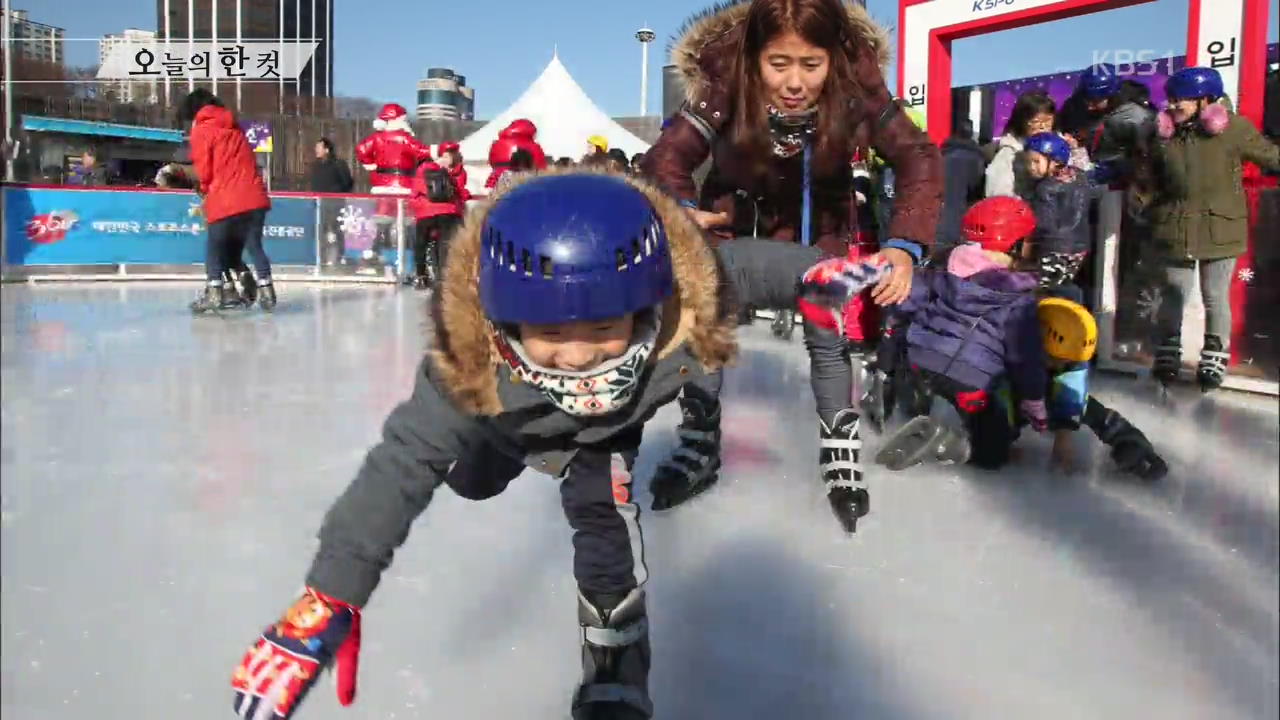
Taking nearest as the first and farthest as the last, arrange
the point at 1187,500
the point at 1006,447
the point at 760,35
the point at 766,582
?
1. the point at 766,582
2. the point at 1187,500
3. the point at 760,35
4. the point at 1006,447

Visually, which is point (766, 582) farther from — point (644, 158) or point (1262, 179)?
point (1262, 179)

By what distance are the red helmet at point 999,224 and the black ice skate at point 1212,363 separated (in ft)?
2.00

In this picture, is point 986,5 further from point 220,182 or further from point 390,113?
point 390,113

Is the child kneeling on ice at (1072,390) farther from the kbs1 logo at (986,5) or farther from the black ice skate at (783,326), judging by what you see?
the kbs1 logo at (986,5)

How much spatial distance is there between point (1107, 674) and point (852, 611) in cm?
31

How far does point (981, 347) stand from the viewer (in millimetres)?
2215

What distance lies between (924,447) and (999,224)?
56 centimetres

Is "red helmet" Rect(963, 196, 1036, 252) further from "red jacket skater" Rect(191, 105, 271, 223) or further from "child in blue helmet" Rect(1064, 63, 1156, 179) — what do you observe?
"red jacket skater" Rect(191, 105, 271, 223)

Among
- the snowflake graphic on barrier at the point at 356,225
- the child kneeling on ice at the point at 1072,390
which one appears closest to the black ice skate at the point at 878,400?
the child kneeling on ice at the point at 1072,390

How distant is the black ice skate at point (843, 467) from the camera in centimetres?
172

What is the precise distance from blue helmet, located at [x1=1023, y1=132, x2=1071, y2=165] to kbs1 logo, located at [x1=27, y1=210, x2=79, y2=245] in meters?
6.68

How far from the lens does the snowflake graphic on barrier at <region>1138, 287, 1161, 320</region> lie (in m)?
3.55

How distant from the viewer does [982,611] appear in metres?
1.29

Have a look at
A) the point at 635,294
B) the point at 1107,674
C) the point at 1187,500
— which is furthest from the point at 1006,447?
the point at 635,294
